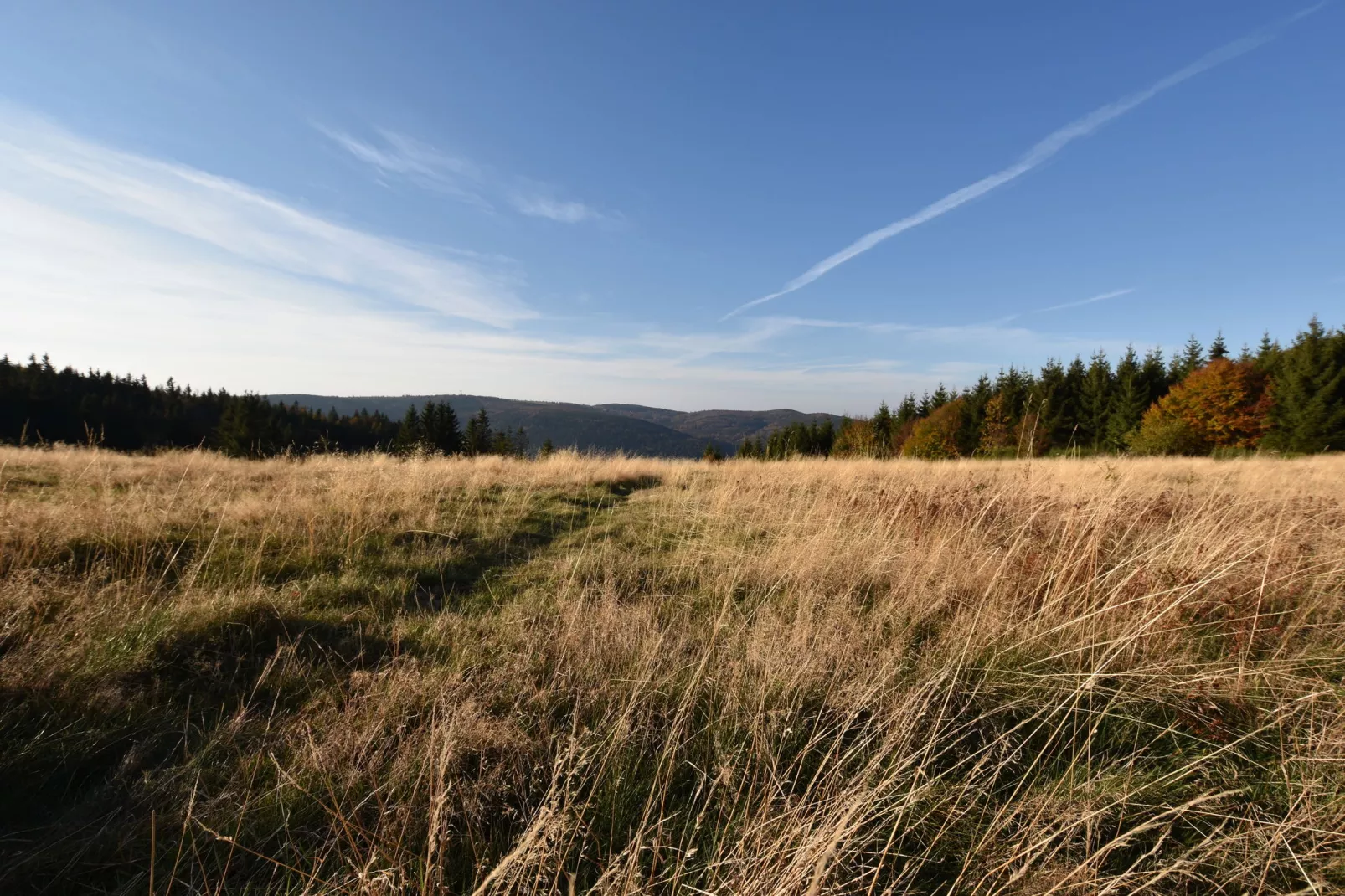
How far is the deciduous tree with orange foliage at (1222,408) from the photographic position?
29172mm

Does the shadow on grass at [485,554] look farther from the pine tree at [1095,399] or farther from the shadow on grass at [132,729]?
the pine tree at [1095,399]

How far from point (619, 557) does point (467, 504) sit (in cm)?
289

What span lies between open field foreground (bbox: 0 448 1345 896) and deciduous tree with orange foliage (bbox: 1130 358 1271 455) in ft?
117

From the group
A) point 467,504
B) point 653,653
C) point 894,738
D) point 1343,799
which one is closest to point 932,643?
point 894,738

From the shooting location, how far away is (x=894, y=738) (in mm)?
1708

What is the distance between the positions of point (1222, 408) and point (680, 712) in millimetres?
44258

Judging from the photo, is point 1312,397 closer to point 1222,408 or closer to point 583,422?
point 1222,408

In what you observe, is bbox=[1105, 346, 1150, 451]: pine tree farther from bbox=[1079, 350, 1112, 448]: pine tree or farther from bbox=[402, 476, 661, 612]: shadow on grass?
bbox=[402, 476, 661, 612]: shadow on grass

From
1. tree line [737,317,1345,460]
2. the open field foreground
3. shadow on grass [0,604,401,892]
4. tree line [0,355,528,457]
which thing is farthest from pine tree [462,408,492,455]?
shadow on grass [0,604,401,892]

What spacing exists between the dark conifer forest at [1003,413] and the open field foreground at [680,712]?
19.6 ft

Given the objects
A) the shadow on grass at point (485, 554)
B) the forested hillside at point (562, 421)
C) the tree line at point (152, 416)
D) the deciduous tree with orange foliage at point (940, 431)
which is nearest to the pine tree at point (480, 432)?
the tree line at point (152, 416)

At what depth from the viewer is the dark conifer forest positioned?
24.9m

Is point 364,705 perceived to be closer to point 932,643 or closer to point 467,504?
point 932,643

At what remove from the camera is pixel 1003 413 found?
14180mm
